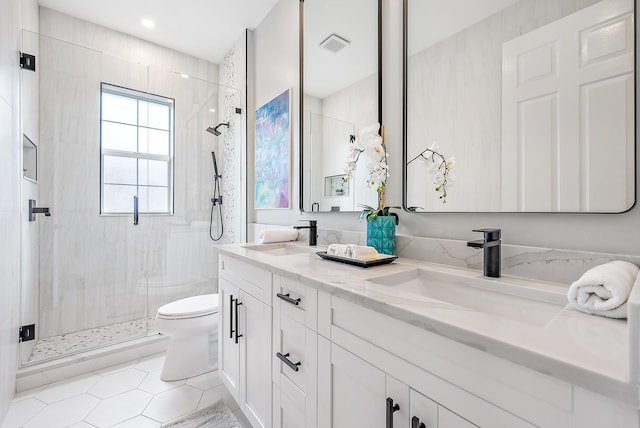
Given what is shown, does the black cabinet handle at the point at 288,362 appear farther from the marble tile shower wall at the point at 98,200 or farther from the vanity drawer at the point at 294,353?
the marble tile shower wall at the point at 98,200

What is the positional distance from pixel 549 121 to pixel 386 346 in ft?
2.66

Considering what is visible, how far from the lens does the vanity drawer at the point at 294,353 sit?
921 millimetres

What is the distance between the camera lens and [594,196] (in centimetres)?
78

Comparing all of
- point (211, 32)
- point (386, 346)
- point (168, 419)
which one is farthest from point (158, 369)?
point (211, 32)

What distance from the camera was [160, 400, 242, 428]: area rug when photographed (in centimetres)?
146

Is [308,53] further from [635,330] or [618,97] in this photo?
[635,330]

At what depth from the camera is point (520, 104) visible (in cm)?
92

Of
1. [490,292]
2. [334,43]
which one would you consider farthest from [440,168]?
[334,43]

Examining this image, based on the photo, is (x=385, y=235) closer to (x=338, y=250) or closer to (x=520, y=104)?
(x=338, y=250)

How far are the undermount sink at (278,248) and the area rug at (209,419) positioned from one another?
2.92 feet

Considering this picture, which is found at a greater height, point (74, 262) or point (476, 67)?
point (476, 67)

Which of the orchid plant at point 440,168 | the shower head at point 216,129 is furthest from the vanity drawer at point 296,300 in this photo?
the shower head at point 216,129

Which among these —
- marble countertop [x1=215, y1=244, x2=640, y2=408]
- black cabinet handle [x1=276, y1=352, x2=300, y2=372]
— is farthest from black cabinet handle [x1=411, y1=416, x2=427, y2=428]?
black cabinet handle [x1=276, y1=352, x2=300, y2=372]

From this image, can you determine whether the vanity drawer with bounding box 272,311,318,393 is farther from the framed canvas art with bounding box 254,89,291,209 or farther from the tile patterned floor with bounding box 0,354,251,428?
the framed canvas art with bounding box 254,89,291,209
